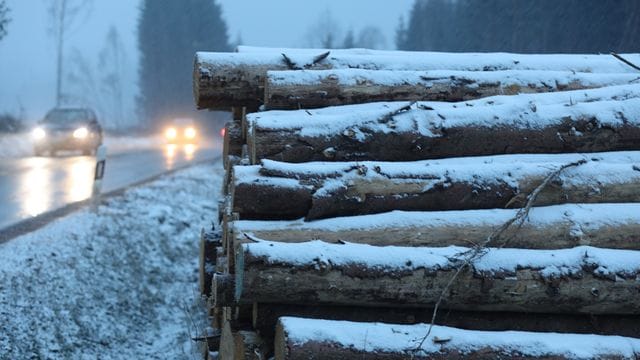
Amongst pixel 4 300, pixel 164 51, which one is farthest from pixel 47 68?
pixel 4 300

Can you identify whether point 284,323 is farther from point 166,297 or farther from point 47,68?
point 47,68

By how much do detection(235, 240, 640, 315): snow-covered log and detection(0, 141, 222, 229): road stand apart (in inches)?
274

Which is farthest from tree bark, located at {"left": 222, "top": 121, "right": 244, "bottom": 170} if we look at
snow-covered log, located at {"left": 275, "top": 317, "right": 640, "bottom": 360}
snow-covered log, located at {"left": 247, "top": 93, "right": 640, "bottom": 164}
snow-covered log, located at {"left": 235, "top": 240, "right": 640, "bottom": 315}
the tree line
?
the tree line

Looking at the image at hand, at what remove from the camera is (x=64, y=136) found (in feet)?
71.0

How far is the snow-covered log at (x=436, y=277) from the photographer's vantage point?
3.63 m

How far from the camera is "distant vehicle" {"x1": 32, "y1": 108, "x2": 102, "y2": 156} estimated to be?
71.1 feet

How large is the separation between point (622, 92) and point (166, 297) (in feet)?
19.6

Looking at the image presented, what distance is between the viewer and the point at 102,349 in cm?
684

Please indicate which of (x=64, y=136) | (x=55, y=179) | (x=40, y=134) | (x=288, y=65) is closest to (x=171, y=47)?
(x=40, y=134)

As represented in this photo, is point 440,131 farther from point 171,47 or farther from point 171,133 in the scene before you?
point 171,47

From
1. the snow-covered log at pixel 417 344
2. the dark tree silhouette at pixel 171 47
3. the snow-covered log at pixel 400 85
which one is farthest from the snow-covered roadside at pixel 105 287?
the dark tree silhouette at pixel 171 47

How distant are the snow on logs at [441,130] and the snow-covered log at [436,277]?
2.79 ft

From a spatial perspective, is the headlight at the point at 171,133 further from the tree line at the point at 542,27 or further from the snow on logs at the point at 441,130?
the snow on logs at the point at 441,130

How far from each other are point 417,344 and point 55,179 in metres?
12.8
